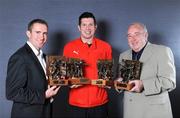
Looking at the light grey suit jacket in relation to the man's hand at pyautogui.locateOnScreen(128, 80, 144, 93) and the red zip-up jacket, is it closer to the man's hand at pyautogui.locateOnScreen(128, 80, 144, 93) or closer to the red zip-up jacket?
the man's hand at pyautogui.locateOnScreen(128, 80, 144, 93)

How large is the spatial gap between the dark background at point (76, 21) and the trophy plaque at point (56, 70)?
0.93 meters

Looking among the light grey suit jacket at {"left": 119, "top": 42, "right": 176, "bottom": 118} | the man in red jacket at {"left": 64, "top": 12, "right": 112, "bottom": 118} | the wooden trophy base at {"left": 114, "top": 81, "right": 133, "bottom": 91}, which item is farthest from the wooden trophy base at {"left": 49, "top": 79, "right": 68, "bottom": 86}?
the light grey suit jacket at {"left": 119, "top": 42, "right": 176, "bottom": 118}

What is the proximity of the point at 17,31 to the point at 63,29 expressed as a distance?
49cm

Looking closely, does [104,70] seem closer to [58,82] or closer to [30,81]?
[58,82]

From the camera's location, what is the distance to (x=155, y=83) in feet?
6.51

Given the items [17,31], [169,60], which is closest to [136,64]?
[169,60]

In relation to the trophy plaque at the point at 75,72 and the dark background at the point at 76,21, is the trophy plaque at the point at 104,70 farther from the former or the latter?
the dark background at the point at 76,21

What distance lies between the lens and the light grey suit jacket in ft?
6.50

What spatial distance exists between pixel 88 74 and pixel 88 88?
0.37ft

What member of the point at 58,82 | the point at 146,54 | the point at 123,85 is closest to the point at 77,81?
the point at 58,82

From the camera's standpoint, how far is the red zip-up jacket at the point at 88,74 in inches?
88.6

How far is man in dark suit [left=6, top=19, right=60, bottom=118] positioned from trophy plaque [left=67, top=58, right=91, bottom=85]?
17 centimetres

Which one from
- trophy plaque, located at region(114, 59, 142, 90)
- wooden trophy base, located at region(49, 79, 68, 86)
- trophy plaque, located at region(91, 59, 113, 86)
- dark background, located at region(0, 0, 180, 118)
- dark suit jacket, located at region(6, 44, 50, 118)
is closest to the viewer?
dark suit jacket, located at region(6, 44, 50, 118)

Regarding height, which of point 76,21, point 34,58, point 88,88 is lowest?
point 88,88
